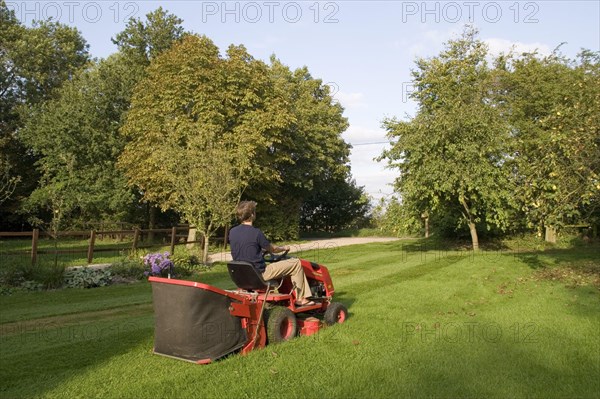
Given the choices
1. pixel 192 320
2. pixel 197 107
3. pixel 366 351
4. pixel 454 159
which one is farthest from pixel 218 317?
pixel 197 107

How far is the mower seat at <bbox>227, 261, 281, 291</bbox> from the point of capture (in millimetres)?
6312

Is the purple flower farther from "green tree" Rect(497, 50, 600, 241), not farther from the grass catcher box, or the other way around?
"green tree" Rect(497, 50, 600, 241)

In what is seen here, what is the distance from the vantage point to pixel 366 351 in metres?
6.11

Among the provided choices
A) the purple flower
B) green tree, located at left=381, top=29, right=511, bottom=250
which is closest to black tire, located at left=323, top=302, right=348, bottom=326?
the purple flower

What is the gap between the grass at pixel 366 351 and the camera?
4977 millimetres

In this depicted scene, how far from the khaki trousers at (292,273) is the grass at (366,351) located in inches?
24.9

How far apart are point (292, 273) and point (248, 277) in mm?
751

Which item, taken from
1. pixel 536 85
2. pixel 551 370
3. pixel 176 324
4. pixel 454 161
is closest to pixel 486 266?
pixel 454 161

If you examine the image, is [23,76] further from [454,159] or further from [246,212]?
[246,212]

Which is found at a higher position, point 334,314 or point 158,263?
point 158,263

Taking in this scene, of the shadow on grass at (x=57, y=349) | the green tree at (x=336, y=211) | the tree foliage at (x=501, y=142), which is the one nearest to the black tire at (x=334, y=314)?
the shadow on grass at (x=57, y=349)

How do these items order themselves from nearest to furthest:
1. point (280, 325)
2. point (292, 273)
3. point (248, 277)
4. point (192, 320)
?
point (192, 320) < point (248, 277) < point (280, 325) < point (292, 273)

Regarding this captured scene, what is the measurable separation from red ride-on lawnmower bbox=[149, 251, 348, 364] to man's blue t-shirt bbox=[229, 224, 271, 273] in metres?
0.22

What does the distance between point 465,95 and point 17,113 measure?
95.1ft
